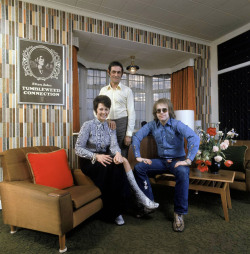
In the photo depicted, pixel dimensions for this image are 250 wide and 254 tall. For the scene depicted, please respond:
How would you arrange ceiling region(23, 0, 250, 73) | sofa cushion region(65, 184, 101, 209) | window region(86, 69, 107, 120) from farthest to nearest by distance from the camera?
window region(86, 69, 107, 120) < ceiling region(23, 0, 250, 73) < sofa cushion region(65, 184, 101, 209)

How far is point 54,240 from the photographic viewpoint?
173cm

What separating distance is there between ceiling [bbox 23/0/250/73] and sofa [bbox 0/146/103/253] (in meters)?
2.43

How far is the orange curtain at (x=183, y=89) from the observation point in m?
4.63

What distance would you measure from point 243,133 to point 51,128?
10.9 ft

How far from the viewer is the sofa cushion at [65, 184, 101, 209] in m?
1.68

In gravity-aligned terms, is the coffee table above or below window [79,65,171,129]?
below

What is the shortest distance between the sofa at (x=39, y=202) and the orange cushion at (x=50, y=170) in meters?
0.05

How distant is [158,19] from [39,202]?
11.2 ft

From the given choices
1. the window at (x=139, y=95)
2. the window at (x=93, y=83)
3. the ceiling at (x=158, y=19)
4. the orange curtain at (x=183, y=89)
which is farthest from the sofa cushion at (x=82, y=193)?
the window at (x=139, y=95)

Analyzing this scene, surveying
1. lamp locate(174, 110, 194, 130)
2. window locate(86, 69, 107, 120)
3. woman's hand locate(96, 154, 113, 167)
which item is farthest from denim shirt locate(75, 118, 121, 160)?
window locate(86, 69, 107, 120)

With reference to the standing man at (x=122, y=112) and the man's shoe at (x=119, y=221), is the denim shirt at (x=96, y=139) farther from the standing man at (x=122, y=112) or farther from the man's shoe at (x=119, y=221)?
the man's shoe at (x=119, y=221)

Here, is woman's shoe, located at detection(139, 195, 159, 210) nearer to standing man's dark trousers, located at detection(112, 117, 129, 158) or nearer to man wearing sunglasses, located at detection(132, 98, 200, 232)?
man wearing sunglasses, located at detection(132, 98, 200, 232)

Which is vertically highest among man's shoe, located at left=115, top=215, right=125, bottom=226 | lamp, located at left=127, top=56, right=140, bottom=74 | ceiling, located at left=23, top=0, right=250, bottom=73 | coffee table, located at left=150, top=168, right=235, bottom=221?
ceiling, located at left=23, top=0, right=250, bottom=73

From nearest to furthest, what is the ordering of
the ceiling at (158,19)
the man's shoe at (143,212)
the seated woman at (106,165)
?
the seated woman at (106,165), the man's shoe at (143,212), the ceiling at (158,19)
